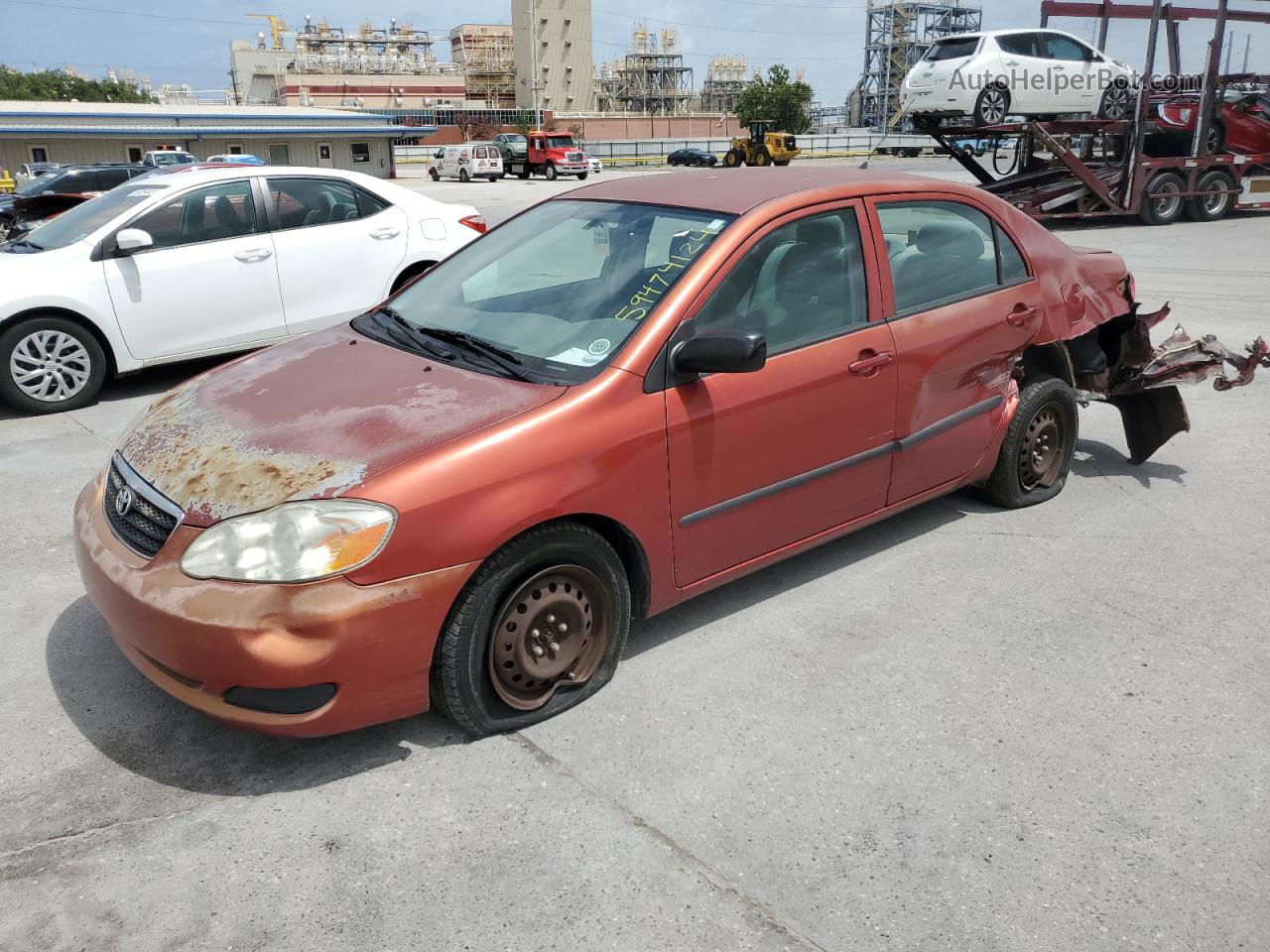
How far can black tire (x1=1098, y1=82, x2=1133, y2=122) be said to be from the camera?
1802 centimetres

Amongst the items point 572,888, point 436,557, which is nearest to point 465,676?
point 436,557

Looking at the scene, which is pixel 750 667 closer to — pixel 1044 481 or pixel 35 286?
pixel 1044 481

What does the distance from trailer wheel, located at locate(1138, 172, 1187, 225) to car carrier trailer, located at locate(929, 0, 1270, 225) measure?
17mm

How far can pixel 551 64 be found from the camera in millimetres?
104500

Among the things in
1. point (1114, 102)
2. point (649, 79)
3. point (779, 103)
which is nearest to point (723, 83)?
point (649, 79)

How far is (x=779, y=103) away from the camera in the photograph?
100 metres

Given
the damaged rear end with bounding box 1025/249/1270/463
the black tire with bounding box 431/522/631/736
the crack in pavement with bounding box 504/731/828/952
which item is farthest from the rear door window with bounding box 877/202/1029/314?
the crack in pavement with bounding box 504/731/828/952

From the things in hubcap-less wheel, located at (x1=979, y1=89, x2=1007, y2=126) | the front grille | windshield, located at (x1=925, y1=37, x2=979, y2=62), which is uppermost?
windshield, located at (x1=925, y1=37, x2=979, y2=62)

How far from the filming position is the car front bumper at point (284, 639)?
264cm

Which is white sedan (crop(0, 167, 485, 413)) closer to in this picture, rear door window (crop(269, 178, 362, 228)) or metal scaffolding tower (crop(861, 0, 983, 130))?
rear door window (crop(269, 178, 362, 228))

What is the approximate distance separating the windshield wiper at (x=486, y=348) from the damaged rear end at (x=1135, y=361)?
2993mm

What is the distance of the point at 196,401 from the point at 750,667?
2.14 m

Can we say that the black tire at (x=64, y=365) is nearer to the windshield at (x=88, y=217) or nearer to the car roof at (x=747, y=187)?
the windshield at (x=88, y=217)

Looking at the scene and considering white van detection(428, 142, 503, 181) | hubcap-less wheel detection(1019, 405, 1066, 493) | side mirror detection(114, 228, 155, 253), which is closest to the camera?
hubcap-less wheel detection(1019, 405, 1066, 493)
